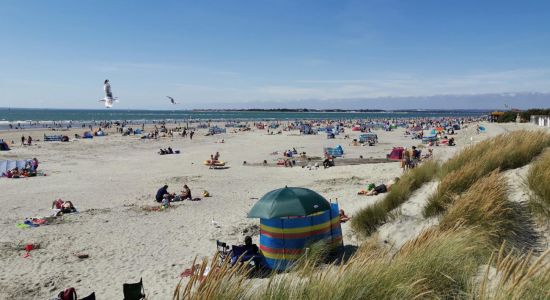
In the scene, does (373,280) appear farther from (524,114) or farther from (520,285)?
(524,114)

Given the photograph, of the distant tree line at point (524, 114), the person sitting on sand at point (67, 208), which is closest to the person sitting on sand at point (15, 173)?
the person sitting on sand at point (67, 208)

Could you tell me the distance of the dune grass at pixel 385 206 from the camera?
323 inches

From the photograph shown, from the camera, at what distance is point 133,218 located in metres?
12.7

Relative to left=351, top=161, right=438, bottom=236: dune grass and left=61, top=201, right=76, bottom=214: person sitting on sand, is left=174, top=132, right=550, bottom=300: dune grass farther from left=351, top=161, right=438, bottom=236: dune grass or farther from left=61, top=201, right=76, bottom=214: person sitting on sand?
left=61, top=201, right=76, bottom=214: person sitting on sand

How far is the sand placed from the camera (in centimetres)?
798

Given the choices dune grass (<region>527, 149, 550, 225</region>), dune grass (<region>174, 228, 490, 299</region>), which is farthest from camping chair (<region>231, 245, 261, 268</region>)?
dune grass (<region>527, 149, 550, 225</region>)

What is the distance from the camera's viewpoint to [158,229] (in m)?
11.4

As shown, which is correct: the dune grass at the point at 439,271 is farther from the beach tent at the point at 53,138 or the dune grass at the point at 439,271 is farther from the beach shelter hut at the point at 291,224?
the beach tent at the point at 53,138

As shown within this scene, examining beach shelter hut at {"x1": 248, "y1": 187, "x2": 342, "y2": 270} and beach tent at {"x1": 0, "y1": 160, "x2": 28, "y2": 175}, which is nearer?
beach shelter hut at {"x1": 248, "y1": 187, "x2": 342, "y2": 270}

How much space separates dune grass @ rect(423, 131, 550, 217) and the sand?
57 cm

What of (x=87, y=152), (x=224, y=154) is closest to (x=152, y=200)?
(x=224, y=154)

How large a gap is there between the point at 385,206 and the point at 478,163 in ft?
6.38

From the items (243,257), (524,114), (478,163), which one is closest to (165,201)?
(243,257)

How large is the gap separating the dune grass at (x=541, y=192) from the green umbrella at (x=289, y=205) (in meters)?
3.27
